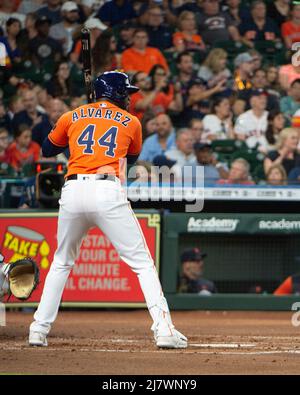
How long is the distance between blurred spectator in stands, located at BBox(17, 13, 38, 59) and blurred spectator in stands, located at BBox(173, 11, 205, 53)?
7.28 ft

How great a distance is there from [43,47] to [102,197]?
8103 millimetres

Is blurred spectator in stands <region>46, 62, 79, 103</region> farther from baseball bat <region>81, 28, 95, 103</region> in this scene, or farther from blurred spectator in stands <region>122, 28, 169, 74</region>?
baseball bat <region>81, 28, 95, 103</region>

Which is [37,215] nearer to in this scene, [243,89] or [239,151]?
[239,151]

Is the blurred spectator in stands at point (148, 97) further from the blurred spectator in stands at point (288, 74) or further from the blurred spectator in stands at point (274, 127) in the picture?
the blurred spectator in stands at point (288, 74)

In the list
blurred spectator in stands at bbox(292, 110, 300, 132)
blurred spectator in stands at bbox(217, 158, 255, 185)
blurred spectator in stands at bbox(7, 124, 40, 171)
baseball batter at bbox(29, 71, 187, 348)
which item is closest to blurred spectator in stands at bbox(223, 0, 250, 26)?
blurred spectator in stands at bbox(292, 110, 300, 132)

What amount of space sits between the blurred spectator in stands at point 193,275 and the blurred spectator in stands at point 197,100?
3.27 meters

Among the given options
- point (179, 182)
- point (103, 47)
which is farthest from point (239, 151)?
point (103, 47)

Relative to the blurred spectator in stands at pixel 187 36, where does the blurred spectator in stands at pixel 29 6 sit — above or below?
above

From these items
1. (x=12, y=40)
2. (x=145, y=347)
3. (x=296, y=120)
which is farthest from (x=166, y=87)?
(x=145, y=347)

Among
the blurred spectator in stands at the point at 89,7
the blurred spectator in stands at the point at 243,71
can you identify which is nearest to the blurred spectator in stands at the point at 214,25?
the blurred spectator in stands at the point at 243,71

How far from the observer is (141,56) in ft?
48.3

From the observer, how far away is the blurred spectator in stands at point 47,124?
44.7ft

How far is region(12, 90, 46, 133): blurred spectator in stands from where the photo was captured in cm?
1384

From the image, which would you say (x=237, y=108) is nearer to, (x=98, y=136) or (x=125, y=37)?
(x=125, y=37)
